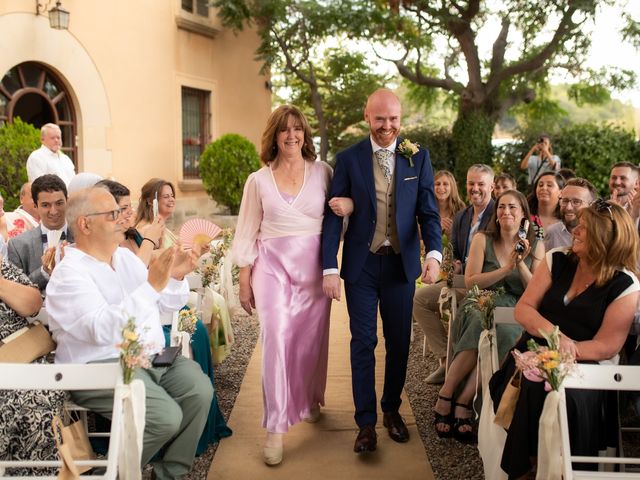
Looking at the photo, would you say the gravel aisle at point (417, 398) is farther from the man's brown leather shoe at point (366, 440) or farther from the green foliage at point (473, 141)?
the green foliage at point (473, 141)

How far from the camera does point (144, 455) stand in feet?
10.4

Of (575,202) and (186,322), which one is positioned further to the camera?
(575,202)

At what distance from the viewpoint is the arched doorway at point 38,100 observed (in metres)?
10.4

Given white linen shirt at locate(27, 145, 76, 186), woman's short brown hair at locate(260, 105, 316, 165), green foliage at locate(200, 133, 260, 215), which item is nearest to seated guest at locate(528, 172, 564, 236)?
woman's short brown hair at locate(260, 105, 316, 165)

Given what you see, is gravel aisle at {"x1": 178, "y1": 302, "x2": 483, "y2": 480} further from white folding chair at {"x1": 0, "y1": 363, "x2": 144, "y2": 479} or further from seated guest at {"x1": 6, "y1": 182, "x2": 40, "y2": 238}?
seated guest at {"x1": 6, "y1": 182, "x2": 40, "y2": 238}

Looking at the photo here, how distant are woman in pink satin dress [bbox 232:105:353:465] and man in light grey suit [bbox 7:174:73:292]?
1222 millimetres

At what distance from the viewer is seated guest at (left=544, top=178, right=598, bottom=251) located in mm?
4926

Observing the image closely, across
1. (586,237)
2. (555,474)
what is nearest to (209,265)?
(586,237)

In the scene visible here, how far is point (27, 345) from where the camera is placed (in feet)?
10.6

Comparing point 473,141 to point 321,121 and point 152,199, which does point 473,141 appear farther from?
point 152,199

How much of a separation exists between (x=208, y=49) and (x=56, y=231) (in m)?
11.6

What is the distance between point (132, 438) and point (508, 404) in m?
1.77

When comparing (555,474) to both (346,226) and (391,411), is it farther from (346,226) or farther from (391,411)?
(346,226)

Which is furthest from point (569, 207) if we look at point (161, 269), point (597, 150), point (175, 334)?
point (597, 150)
